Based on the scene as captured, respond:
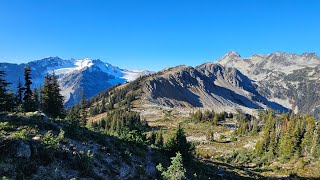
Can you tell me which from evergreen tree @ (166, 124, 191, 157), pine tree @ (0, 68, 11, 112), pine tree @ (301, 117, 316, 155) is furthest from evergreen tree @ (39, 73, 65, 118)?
pine tree @ (301, 117, 316, 155)

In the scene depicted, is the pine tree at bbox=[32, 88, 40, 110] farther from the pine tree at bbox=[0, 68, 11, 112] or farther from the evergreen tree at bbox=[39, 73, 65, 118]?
the pine tree at bbox=[0, 68, 11, 112]

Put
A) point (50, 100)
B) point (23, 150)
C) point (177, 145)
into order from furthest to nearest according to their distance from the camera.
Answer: point (50, 100), point (177, 145), point (23, 150)


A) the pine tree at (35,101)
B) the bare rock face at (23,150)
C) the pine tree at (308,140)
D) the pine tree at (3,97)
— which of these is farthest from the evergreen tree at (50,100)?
the pine tree at (308,140)

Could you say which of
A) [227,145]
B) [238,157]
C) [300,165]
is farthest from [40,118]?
[227,145]

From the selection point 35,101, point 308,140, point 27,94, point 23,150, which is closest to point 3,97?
point 27,94

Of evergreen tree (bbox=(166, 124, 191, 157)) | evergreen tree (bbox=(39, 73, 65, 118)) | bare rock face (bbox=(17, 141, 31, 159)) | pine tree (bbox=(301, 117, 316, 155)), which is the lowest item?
pine tree (bbox=(301, 117, 316, 155))

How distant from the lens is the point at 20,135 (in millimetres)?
20531

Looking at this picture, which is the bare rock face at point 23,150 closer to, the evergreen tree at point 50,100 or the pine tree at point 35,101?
the pine tree at point 35,101

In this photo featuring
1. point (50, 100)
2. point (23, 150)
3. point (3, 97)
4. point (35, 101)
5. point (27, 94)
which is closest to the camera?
point (23, 150)

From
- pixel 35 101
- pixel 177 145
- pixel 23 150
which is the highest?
pixel 35 101

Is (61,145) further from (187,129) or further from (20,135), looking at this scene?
(187,129)

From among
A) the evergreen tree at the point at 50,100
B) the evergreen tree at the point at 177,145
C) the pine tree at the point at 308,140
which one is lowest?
the pine tree at the point at 308,140

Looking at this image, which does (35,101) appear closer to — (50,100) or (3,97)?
(50,100)

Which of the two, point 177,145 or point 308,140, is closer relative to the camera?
point 177,145
